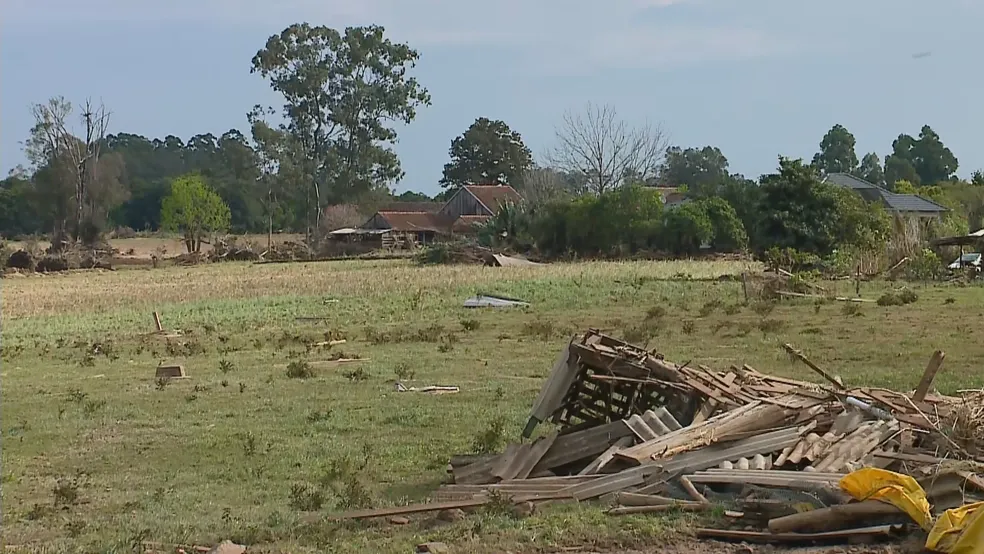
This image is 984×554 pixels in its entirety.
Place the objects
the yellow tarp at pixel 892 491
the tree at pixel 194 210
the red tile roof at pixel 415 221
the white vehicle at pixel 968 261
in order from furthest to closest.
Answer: the red tile roof at pixel 415 221
the tree at pixel 194 210
the white vehicle at pixel 968 261
the yellow tarp at pixel 892 491

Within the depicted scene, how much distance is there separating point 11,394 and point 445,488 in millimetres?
9478

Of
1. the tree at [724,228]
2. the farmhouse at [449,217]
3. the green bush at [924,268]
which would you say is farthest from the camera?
the farmhouse at [449,217]

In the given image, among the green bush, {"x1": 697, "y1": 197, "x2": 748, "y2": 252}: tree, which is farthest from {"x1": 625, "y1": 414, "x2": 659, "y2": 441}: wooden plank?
{"x1": 697, "y1": 197, "x2": 748, "y2": 252}: tree

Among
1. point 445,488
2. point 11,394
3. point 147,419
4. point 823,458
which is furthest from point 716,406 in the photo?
point 11,394

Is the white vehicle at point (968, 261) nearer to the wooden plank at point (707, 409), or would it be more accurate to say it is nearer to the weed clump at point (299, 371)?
the weed clump at point (299, 371)

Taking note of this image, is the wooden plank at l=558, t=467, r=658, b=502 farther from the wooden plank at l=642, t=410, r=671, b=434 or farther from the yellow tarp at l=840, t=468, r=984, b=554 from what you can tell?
the yellow tarp at l=840, t=468, r=984, b=554

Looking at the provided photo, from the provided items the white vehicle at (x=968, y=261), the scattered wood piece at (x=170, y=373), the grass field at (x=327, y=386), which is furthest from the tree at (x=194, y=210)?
the scattered wood piece at (x=170, y=373)

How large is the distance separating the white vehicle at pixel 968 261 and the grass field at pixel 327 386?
6525mm

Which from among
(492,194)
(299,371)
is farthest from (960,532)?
(492,194)

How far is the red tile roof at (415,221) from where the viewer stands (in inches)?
2852

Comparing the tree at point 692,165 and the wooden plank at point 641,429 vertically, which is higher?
the tree at point 692,165

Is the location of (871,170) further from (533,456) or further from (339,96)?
(533,456)

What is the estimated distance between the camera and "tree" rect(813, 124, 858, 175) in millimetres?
103750

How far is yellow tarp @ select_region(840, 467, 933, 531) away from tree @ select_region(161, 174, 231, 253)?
217 feet
